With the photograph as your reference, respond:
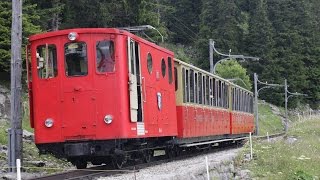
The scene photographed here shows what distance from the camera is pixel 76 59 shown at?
1356 cm

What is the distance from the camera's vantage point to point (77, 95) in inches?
519

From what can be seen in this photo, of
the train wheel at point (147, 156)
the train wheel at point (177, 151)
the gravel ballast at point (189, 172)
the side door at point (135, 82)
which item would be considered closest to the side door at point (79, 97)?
the side door at point (135, 82)

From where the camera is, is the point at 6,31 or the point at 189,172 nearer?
the point at 189,172

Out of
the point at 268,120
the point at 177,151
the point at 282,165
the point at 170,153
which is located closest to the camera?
the point at 282,165

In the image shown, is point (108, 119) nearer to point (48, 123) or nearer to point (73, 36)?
point (48, 123)

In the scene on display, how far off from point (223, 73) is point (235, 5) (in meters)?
27.2

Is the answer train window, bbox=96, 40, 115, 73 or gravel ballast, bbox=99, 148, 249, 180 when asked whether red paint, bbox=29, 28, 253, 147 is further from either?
gravel ballast, bbox=99, 148, 249, 180

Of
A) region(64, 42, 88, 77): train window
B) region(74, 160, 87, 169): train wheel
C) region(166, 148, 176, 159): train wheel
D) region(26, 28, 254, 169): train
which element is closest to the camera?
region(26, 28, 254, 169): train

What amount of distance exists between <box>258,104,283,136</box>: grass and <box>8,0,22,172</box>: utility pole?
5492 cm

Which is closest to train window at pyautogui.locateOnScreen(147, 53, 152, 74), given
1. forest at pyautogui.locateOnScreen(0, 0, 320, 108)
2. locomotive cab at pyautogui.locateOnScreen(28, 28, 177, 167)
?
locomotive cab at pyautogui.locateOnScreen(28, 28, 177, 167)

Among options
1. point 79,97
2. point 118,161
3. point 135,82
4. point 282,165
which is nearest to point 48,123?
point 79,97

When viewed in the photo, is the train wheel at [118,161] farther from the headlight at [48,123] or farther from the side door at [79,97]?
the headlight at [48,123]

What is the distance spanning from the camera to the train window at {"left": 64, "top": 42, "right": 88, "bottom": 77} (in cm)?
1336

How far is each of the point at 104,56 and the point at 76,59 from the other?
74 centimetres
